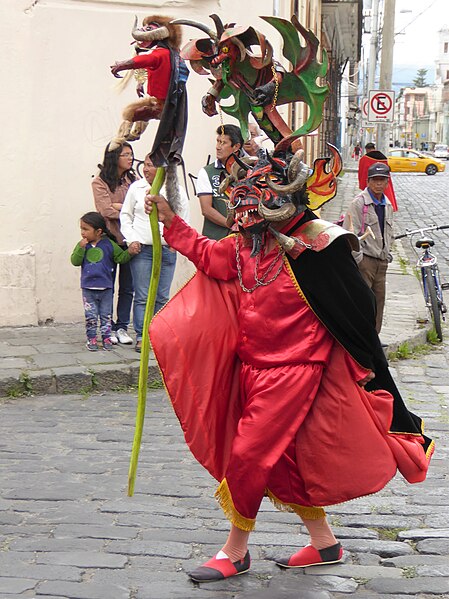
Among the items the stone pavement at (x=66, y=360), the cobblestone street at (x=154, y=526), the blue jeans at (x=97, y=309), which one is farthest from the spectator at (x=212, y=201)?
the cobblestone street at (x=154, y=526)

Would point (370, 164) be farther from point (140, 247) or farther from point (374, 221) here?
point (140, 247)

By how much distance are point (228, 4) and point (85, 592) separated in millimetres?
7314

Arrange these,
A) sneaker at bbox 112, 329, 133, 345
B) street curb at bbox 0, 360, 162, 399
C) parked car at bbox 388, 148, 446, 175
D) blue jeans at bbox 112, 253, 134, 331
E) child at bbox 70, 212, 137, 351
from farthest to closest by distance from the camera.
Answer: parked car at bbox 388, 148, 446, 175
blue jeans at bbox 112, 253, 134, 331
sneaker at bbox 112, 329, 133, 345
child at bbox 70, 212, 137, 351
street curb at bbox 0, 360, 162, 399

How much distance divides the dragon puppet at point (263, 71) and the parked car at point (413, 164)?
4773cm

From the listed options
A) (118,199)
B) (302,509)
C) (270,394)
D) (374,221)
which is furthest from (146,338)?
(374,221)

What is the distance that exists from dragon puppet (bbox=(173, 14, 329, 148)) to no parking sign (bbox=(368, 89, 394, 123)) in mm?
18877

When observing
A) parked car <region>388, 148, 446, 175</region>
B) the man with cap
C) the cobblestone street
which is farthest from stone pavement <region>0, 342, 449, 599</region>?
parked car <region>388, 148, 446, 175</region>

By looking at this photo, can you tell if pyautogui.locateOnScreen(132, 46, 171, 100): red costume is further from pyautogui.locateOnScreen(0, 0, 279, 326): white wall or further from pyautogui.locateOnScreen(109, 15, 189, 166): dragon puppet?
pyautogui.locateOnScreen(0, 0, 279, 326): white wall

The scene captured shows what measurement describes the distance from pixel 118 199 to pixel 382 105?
49.1 ft

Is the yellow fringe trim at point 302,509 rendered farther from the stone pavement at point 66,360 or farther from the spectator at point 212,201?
the spectator at point 212,201

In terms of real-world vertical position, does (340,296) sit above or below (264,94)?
below

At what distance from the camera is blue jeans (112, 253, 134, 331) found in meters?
9.03

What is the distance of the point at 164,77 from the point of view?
14.7ft

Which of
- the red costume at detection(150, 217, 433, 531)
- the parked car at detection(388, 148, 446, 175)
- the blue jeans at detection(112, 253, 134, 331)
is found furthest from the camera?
the parked car at detection(388, 148, 446, 175)
